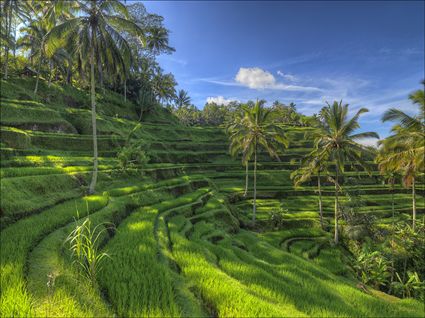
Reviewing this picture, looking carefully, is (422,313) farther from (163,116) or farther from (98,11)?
(163,116)

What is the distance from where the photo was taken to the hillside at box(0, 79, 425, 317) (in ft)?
15.8

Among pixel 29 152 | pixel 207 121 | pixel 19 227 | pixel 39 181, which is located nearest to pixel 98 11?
pixel 39 181

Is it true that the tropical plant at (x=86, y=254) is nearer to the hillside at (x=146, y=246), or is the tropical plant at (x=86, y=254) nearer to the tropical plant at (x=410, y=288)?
→ the hillside at (x=146, y=246)

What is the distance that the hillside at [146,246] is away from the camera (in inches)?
189

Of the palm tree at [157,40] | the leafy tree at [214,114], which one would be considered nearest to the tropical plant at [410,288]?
the palm tree at [157,40]

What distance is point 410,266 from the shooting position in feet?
59.1

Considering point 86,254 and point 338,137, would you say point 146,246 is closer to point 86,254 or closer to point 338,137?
point 86,254

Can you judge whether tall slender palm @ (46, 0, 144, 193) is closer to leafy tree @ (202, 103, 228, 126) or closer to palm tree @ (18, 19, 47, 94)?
palm tree @ (18, 19, 47, 94)

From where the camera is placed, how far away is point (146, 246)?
743 cm

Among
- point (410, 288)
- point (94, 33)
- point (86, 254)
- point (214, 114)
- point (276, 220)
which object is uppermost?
point (214, 114)

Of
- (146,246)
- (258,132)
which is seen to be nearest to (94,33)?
(146,246)

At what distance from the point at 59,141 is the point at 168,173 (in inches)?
417

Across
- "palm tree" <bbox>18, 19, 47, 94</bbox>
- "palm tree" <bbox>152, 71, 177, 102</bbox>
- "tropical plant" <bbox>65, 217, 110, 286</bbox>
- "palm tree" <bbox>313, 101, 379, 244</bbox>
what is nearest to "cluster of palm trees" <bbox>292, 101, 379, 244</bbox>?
"palm tree" <bbox>313, 101, 379, 244</bbox>

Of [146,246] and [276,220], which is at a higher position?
[146,246]
